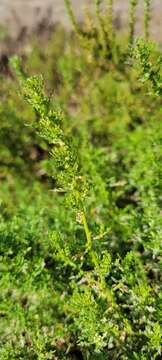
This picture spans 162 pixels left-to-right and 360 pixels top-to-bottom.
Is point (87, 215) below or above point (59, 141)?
below

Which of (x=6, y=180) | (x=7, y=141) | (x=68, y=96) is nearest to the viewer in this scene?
(x=7, y=141)

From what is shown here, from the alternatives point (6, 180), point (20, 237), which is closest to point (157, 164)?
point (20, 237)

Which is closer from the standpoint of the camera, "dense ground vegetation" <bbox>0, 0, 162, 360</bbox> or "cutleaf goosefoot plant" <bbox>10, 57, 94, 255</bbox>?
"cutleaf goosefoot plant" <bbox>10, 57, 94, 255</bbox>

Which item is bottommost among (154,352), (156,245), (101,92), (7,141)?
(154,352)

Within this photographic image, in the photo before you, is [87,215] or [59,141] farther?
[87,215]

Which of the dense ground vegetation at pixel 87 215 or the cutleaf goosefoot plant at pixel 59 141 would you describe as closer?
the cutleaf goosefoot plant at pixel 59 141

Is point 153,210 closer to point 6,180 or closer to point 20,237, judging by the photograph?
point 20,237

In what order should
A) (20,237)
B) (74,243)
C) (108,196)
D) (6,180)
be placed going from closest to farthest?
1. (74,243)
2. (20,237)
3. (108,196)
4. (6,180)

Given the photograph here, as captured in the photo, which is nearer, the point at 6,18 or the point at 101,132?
the point at 101,132
